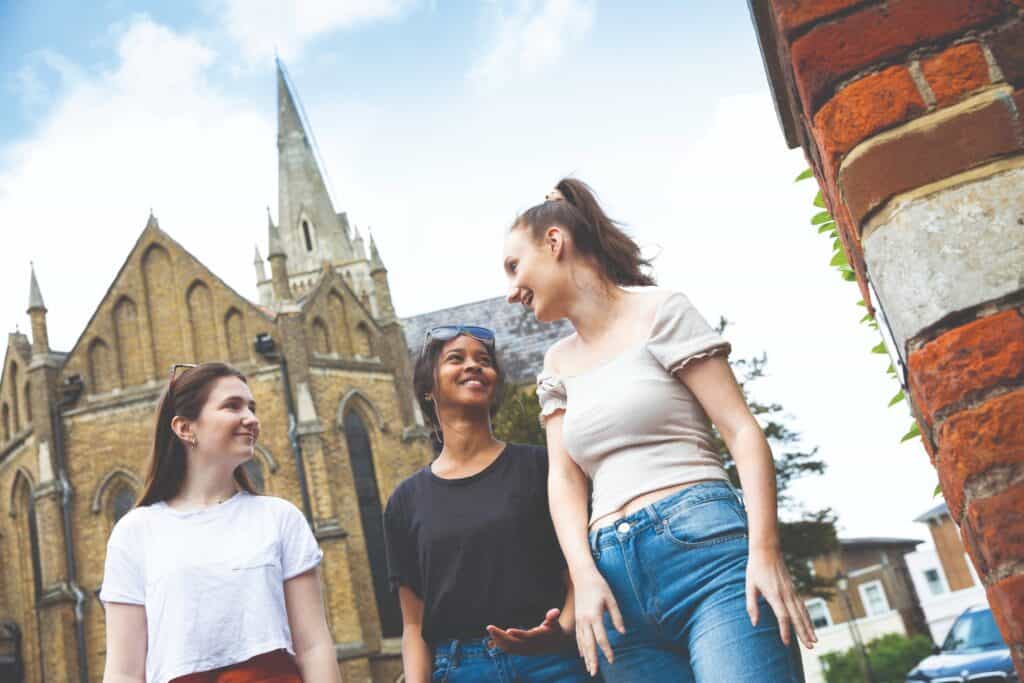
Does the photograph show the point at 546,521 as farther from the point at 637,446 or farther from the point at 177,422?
the point at 177,422

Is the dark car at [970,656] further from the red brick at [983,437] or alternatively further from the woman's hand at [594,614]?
the red brick at [983,437]

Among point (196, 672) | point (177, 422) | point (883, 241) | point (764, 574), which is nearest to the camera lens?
point (883, 241)

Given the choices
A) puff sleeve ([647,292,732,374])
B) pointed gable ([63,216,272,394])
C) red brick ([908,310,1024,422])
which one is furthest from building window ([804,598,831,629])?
red brick ([908,310,1024,422])

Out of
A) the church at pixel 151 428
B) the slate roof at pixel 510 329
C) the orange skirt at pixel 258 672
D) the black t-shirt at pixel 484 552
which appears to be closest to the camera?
the orange skirt at pixel 258 672

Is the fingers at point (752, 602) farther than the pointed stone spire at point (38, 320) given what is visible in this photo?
No

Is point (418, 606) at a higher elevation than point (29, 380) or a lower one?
lower

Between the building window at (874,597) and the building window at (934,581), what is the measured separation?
249cm

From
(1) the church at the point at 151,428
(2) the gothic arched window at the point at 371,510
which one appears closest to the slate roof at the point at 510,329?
(1) the church at the point at 151,428

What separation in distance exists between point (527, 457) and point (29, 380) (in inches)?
1024

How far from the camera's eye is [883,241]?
170 centimetres

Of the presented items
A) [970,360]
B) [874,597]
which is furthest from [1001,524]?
[874,597]

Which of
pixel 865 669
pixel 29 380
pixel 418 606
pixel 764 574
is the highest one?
pixel 29 380

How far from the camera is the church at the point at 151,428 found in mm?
23469

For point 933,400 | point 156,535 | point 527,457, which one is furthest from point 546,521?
point 933,400
